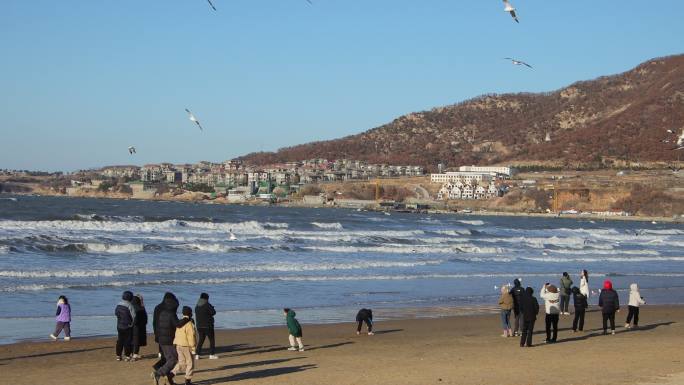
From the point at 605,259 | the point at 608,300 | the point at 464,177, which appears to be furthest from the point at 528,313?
the point at 464,177

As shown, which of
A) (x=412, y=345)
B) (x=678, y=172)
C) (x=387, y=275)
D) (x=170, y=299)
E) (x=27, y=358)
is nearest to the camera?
(x=170, y=299)

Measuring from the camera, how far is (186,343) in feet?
39.5

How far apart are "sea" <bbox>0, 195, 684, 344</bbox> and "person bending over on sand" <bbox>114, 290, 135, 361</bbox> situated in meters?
2.84

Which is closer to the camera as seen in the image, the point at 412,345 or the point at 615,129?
the point at 412,345

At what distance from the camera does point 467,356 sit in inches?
593

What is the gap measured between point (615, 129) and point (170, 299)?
19232 cm

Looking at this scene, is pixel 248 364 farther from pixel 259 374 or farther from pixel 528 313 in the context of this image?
pixel 528 313

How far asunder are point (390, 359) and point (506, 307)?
3.52 metres

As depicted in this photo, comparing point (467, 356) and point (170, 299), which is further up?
point (170, 299)

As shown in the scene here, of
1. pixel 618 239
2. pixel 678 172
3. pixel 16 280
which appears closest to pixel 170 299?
pixel 16 280

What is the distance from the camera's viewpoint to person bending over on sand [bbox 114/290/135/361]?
564 inches

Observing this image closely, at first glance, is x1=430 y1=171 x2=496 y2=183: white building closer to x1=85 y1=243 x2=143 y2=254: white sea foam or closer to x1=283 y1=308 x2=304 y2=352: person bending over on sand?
x1=85 y1=243 x2=143 y2=254: white sea foam

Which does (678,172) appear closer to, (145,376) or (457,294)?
(457,294)

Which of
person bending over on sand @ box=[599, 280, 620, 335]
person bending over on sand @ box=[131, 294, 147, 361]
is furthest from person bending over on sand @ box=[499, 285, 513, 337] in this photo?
person bending over on sand @ box=[131, 294, 147, 361]
